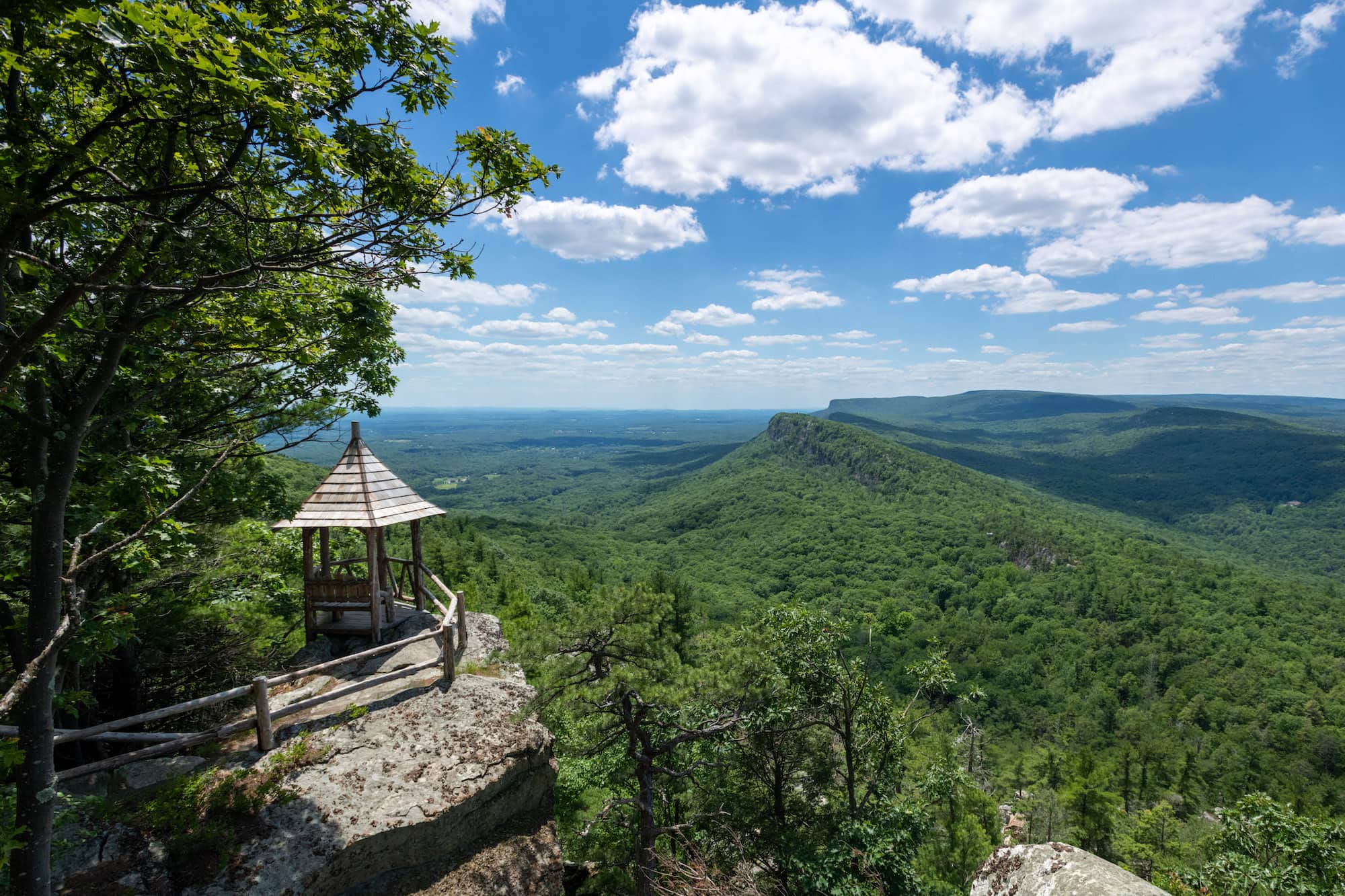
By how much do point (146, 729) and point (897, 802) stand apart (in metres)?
13.6

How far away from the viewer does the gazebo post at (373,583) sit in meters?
9.16

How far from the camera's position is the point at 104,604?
5832 millimetres

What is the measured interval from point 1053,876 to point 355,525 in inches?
377

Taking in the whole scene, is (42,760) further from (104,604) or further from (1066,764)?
(1066,764)

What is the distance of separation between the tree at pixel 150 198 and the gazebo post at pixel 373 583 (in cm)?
386

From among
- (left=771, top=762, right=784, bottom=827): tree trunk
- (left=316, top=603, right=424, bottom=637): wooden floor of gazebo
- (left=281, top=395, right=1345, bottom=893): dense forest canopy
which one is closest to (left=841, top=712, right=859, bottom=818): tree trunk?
(left=281, top=395, right=1345, bottom=893): dense forest canopy

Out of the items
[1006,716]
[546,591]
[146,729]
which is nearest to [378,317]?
[146,729]

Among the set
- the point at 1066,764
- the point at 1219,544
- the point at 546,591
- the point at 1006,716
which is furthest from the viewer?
the point at 1219,544

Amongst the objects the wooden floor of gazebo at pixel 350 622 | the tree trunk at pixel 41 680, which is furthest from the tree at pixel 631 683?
the tree trunk at pixel 41 680

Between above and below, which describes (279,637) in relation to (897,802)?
above

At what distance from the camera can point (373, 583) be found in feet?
29.8

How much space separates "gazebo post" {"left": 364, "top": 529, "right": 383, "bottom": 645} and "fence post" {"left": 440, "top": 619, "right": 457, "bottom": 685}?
1542mm

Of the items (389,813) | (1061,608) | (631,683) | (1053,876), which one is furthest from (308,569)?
(1061,608)

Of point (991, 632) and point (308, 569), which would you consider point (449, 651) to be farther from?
point (991, 632)
